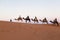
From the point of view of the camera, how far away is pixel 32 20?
26.3 metres

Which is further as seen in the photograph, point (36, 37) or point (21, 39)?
point (36, 37)

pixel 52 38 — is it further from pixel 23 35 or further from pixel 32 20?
pixel 32 20

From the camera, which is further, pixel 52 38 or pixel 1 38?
pixel 52 38

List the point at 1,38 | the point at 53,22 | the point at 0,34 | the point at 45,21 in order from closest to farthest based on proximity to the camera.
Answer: the point at 1,38 → the point at 0,34 → the point at 53,22 → the point at 45,21

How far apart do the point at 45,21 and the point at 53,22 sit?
6.07ft

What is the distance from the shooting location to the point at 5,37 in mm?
9172

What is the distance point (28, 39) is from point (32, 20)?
1708 cm

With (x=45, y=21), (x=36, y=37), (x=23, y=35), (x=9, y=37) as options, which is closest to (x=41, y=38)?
(x=36, y=37)

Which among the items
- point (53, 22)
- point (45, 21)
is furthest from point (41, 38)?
point (45, 21)

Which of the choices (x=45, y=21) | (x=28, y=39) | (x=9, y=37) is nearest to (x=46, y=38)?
(x=28, y=39)

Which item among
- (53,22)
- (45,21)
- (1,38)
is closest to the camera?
(1,38)

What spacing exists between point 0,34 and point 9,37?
0.64 meters

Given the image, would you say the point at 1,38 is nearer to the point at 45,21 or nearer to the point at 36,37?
the point at 36,37

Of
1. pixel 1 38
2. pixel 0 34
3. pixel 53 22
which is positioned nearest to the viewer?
pixel 1 38
